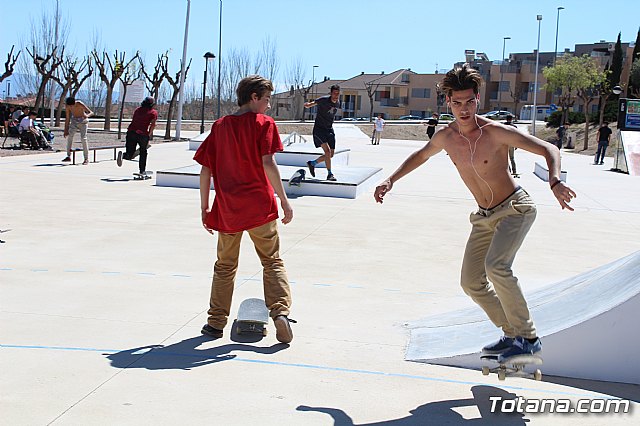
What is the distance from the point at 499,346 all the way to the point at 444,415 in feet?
1.78

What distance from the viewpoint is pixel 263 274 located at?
215 inches

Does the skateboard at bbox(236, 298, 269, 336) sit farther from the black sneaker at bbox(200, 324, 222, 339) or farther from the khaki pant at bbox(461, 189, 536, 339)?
the khaki pant at bbox(461, 189, 536, 339)

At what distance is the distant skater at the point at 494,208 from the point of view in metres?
4.37

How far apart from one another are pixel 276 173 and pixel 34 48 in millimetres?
53927

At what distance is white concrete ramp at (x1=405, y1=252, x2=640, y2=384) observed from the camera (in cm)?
462

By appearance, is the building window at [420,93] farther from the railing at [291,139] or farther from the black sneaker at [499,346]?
the black sneaker at [499,346]

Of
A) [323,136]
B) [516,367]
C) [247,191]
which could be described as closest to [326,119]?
[323,136]

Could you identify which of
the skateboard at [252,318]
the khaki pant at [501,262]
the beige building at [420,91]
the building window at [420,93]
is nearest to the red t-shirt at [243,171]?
the skateboard at [252,318]

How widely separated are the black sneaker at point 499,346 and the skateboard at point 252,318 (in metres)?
1.66

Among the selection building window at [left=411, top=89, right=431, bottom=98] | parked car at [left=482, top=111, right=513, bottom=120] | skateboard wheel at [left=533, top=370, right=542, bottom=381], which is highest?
building window at [left=411, top=89, right=431, bottom=98]

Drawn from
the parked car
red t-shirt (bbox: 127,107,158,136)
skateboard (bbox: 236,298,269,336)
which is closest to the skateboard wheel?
skateboard (bbox: 236,298,269,336)

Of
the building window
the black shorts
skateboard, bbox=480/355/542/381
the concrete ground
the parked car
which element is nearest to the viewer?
the concrete ground

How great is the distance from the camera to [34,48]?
5434 centimetres

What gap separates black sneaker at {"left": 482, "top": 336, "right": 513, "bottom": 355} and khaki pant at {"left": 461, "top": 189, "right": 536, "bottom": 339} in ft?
0.17
